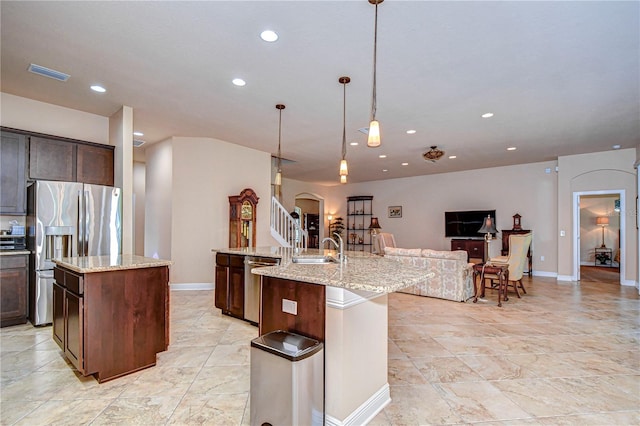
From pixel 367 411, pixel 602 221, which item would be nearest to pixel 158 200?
pixel 367 411

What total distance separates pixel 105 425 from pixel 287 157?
20.0 feet

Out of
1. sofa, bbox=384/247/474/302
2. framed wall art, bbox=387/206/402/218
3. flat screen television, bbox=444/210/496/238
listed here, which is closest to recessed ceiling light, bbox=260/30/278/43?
sofa, bbox=384/247/474/302

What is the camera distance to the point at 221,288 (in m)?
4.29

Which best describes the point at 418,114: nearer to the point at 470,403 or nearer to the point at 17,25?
the point at 470,403

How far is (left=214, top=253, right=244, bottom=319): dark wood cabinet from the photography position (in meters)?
4.02

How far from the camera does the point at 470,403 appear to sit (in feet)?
7.45

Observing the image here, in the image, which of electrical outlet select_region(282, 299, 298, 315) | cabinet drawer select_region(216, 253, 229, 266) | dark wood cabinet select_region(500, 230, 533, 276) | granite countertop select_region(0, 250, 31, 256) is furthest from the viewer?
dark wood cabinet select_region(500, 230, 533, 276)

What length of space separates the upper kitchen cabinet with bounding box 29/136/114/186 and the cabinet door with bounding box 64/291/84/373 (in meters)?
2.30

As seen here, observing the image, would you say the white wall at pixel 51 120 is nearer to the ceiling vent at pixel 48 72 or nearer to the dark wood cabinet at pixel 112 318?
the ceiling vent at pixel 48 72

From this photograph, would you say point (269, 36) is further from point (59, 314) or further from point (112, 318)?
point (59, 314)

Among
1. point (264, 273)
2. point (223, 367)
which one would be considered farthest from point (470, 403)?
point (223, 367)

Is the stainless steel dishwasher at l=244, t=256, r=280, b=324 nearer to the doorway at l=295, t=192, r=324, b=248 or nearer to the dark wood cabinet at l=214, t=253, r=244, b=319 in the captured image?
the dark wood cabinet at l=214, t=253, r=244, b=319

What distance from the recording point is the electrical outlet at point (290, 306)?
211cm

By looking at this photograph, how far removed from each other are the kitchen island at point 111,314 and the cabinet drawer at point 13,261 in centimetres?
145
